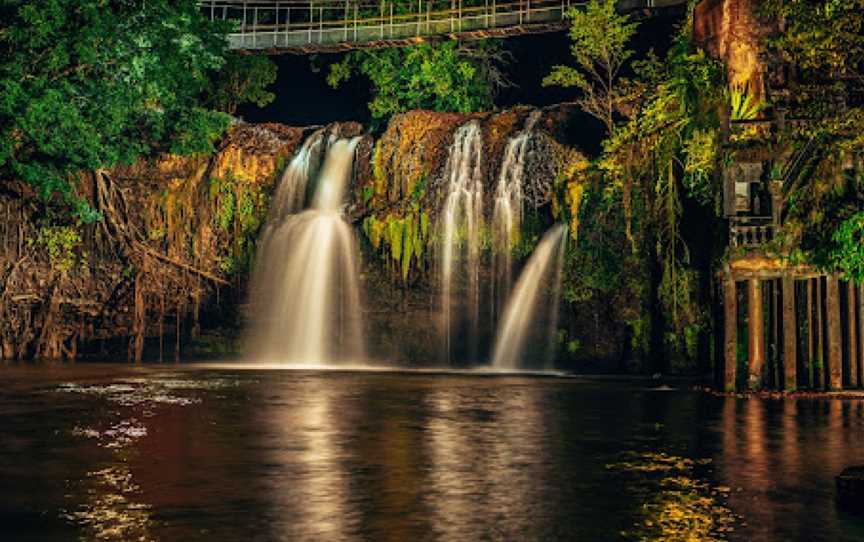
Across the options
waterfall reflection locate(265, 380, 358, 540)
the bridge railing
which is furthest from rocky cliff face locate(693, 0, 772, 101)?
the bridge railing

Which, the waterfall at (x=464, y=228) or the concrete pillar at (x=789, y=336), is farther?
the waterfall at (x=464, y=228)

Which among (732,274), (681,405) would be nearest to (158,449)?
(681,405)

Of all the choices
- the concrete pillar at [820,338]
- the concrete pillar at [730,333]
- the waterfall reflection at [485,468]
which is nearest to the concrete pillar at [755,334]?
the concrete pillar at [730,333]

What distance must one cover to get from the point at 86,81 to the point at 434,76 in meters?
17.7

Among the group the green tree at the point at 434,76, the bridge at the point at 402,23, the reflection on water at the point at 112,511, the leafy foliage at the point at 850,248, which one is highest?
the bridge at the point at 402,23

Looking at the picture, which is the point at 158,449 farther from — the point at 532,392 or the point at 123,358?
the point at 123,358

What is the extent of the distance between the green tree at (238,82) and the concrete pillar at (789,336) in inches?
1243

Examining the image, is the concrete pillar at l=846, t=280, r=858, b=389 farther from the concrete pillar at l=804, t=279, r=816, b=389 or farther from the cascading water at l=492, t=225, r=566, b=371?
the cascading water at l=492, t=225, r=566, b=371

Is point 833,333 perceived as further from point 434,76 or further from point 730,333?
point 434,76

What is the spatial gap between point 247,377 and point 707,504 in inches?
777

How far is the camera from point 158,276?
129 feet

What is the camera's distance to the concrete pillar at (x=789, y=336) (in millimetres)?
21906

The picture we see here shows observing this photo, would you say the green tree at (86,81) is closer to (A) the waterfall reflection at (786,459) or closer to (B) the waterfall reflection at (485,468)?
(B) the waterfall reflection at (485,468)

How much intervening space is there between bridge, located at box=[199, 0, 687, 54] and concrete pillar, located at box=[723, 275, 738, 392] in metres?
23.0
